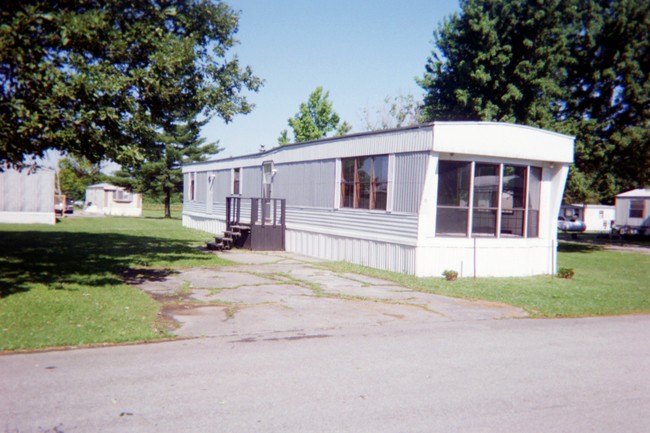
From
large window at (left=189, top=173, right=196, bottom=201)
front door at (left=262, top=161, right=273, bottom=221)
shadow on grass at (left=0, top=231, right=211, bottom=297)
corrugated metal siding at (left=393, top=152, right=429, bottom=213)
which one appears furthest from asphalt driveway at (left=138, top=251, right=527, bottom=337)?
large window at (left=189, top=173, right=196, bottom=201)

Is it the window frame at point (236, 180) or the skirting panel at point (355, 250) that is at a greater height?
the window frame at point (236, 180)

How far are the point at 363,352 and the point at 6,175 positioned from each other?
26626mm

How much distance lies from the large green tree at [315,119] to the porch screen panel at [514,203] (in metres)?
32.2

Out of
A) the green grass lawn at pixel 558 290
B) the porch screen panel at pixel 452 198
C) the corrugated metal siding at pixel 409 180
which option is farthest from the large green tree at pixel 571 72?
the corrugated metal siding at pixel 409 180

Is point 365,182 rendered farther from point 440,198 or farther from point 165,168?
point 165,168

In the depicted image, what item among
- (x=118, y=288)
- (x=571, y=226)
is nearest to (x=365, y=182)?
(x=118, y=288)

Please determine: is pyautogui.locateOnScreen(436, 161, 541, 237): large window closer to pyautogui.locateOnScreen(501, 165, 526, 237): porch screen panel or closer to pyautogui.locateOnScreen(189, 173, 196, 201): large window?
pyautogui.locateOnScreen(501, 165, 526, 237): porch screen panel

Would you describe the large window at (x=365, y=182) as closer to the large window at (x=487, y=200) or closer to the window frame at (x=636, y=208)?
the large window at (x=487, y=200)

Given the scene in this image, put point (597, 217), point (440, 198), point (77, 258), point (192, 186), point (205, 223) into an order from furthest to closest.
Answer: point (597, 217)
point (192, 186)
point (205, 223)
point (77, 258)
point (440, 198)

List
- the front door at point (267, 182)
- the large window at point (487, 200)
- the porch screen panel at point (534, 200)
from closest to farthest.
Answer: the large window at point (487, 200) < the porch screen panel at point (534, 200) < the front door at point (267, 182)

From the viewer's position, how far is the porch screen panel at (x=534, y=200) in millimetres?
15180

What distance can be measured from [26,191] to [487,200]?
79.6 feet

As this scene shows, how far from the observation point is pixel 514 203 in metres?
15.4

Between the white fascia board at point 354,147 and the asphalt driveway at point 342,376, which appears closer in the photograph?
the asphalt driveway at point 342,376
